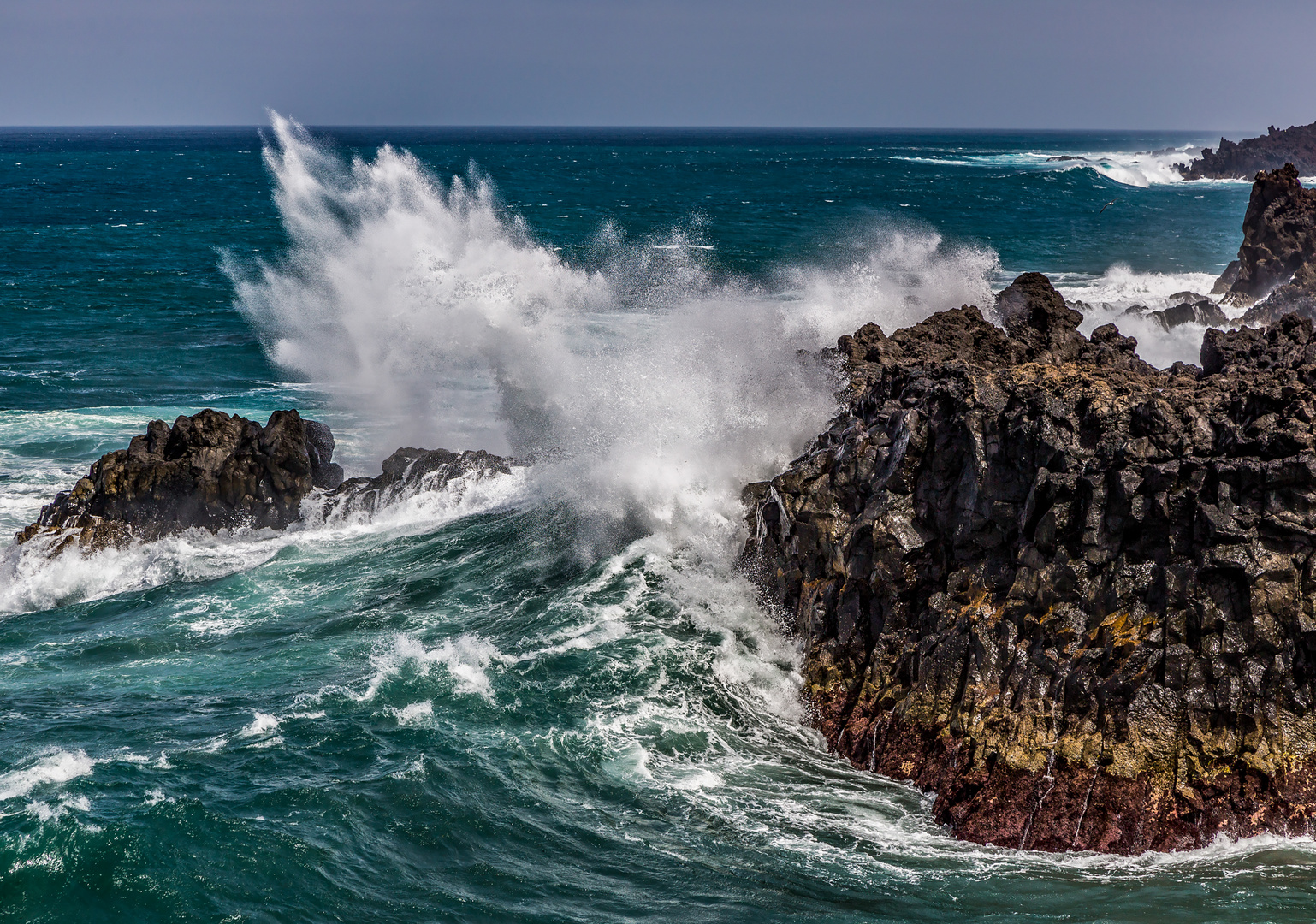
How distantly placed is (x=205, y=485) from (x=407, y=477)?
12.3 ft

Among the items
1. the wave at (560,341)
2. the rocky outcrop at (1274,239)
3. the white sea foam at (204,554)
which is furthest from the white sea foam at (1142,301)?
the white sea foam at (204,554)

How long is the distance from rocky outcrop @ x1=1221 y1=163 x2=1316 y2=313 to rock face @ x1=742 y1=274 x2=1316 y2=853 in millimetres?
26474

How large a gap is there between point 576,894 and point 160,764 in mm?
5149

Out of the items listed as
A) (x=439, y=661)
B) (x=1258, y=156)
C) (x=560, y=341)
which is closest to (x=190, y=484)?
(x=439, y=661)

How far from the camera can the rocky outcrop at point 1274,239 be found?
3688cm

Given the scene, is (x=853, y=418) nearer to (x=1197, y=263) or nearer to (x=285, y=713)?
(x=285, y=713)

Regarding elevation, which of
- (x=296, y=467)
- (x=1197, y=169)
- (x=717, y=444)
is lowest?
(x=296, y=467)

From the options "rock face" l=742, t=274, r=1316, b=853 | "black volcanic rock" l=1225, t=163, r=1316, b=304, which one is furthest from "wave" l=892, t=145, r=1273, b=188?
"rock face" l=742, t=274, r=1316, b=853

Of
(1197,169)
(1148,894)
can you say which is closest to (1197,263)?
(1148,894)

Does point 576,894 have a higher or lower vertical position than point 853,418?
lower

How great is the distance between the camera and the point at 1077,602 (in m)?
11.4

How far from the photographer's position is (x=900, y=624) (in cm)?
1256

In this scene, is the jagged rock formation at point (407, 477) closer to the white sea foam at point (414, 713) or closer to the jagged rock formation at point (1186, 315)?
the white sea foam at point (414, 713)

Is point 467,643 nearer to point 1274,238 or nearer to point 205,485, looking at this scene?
point 205,485
